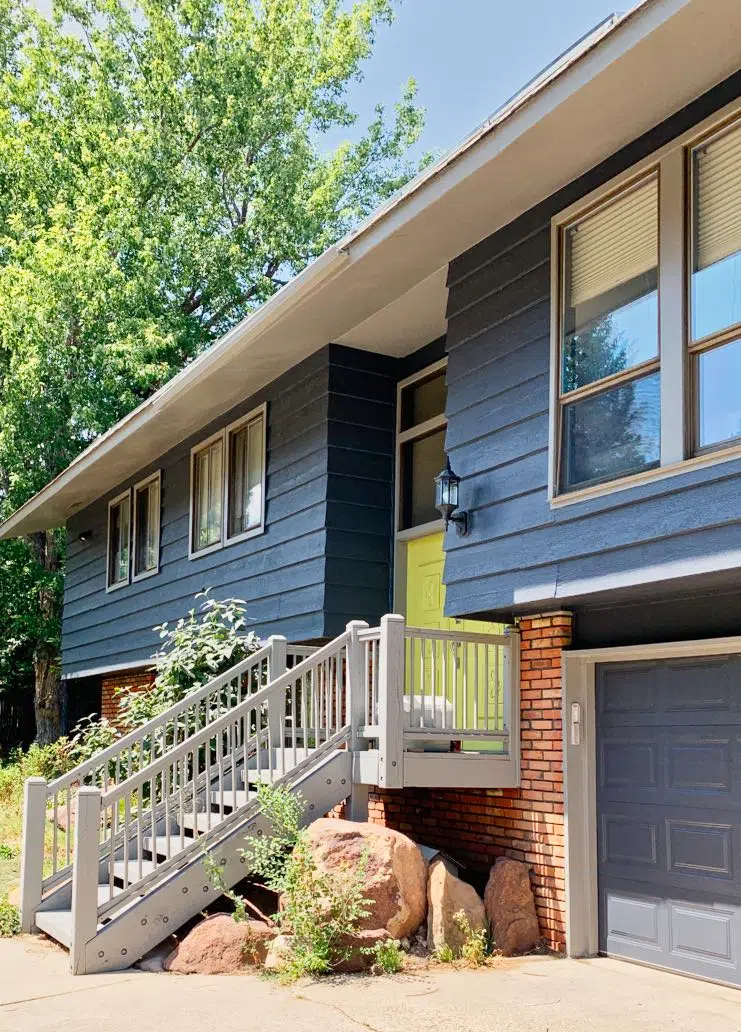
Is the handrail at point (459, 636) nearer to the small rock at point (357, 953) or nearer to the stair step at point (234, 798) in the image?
the stair step at point (234, 798)

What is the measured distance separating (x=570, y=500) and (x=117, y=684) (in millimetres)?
12672

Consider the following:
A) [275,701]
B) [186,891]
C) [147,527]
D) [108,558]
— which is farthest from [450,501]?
[108,558]

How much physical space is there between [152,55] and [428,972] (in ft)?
69.2

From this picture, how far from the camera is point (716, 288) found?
5.84 meters

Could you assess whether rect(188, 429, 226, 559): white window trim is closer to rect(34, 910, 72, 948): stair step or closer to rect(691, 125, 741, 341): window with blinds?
rect(34, 910, 72, 948): stair step

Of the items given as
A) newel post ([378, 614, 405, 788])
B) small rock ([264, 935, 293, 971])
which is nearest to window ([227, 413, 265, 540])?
newel post ([378, 614, 405, 788])

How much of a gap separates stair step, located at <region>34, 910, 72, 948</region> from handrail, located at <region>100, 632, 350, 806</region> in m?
0.87

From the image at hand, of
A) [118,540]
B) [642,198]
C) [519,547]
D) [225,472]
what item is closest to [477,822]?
[519,547]

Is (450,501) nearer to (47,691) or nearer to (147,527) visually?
(147,527)

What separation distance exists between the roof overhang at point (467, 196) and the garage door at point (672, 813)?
3.16 metres

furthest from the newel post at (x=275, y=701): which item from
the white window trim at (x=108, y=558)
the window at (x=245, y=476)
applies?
the white window trim at (x=108, y=558)

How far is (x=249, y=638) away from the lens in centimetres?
964

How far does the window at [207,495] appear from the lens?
1230 centimetres

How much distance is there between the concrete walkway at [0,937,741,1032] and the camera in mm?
5367
